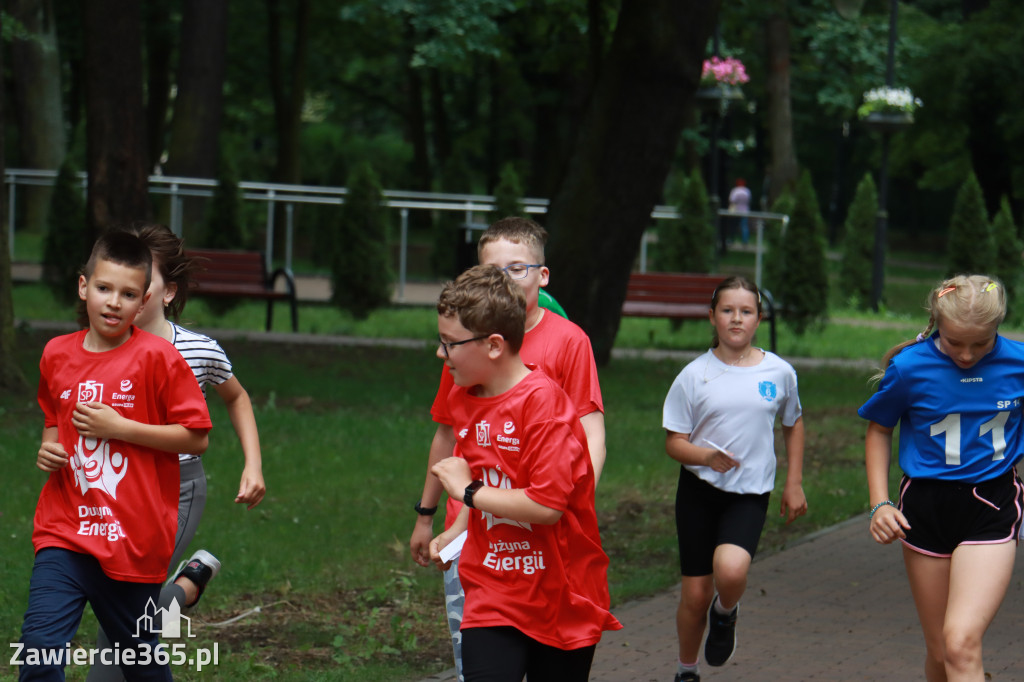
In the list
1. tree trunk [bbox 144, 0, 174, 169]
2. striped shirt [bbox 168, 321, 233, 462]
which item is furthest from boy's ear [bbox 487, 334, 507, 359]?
tree trunk [bbox 144, 0, 174, 169]

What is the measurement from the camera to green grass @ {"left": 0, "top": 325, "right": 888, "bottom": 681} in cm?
612

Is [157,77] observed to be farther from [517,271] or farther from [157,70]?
[517,271]

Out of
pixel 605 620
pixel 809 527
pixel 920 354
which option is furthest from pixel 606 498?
pixel 605 620

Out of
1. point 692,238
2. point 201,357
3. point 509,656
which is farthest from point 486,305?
point 692,238

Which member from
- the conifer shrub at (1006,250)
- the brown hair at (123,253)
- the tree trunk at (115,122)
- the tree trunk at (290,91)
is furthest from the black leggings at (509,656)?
the tree trunk at (290,91)

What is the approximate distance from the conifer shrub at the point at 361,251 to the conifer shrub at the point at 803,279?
5.99m

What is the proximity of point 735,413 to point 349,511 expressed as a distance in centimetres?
370

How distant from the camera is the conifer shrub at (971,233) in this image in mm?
26469

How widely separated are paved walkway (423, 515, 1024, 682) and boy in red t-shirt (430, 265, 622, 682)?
192 cm

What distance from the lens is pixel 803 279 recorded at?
2061 cm

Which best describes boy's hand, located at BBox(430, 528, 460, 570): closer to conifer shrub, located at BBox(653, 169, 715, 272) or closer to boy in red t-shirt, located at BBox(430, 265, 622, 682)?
boy in red t-shirt, located at BBox(430, 265, 622, 682)

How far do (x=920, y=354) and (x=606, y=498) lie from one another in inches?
190

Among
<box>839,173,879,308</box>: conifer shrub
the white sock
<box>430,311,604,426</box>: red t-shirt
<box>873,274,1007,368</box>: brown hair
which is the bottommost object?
<box>839,173,879,308</box>: conifer shrub

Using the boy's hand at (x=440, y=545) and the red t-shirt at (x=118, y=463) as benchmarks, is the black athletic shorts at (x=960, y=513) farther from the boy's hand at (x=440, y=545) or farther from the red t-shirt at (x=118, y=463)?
the red t-shirt at (x=118, y=463)
